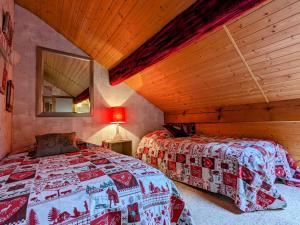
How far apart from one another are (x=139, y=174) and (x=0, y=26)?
1.92m

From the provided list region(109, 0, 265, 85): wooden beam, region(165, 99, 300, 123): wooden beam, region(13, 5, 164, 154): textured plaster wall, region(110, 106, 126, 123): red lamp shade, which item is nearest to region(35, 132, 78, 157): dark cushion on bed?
region(13, 5, 164, 154): textured plaster wall

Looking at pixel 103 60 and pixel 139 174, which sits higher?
pixel 103 60

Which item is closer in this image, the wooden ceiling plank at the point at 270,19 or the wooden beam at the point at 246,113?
the wooden ceiling plank at the point at 270,19

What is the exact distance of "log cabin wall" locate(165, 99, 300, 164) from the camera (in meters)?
2.44

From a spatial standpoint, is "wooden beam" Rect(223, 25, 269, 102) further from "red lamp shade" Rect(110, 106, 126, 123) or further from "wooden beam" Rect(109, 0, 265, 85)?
"red lamp shade" Rect(110, 106, 126, 123)

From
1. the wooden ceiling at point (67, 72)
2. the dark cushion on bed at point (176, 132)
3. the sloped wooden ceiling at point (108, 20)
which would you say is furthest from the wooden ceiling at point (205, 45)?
the dark cushion on bed at point (176, 132)

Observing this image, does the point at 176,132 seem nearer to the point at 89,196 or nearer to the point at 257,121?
the point at 257,121

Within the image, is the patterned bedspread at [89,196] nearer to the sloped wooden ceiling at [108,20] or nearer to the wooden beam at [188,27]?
the wooden beam at [188,27]

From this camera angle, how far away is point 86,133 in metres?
3.14

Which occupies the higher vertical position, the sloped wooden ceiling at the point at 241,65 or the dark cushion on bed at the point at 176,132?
the sloped wooden ceiling at the point at 241,65

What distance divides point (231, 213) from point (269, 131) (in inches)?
61.6

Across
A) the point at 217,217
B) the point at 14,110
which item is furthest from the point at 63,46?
the point at 217,217

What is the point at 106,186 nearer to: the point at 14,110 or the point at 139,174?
the point at 139,174

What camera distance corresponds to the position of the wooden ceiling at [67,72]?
9.45 ft
